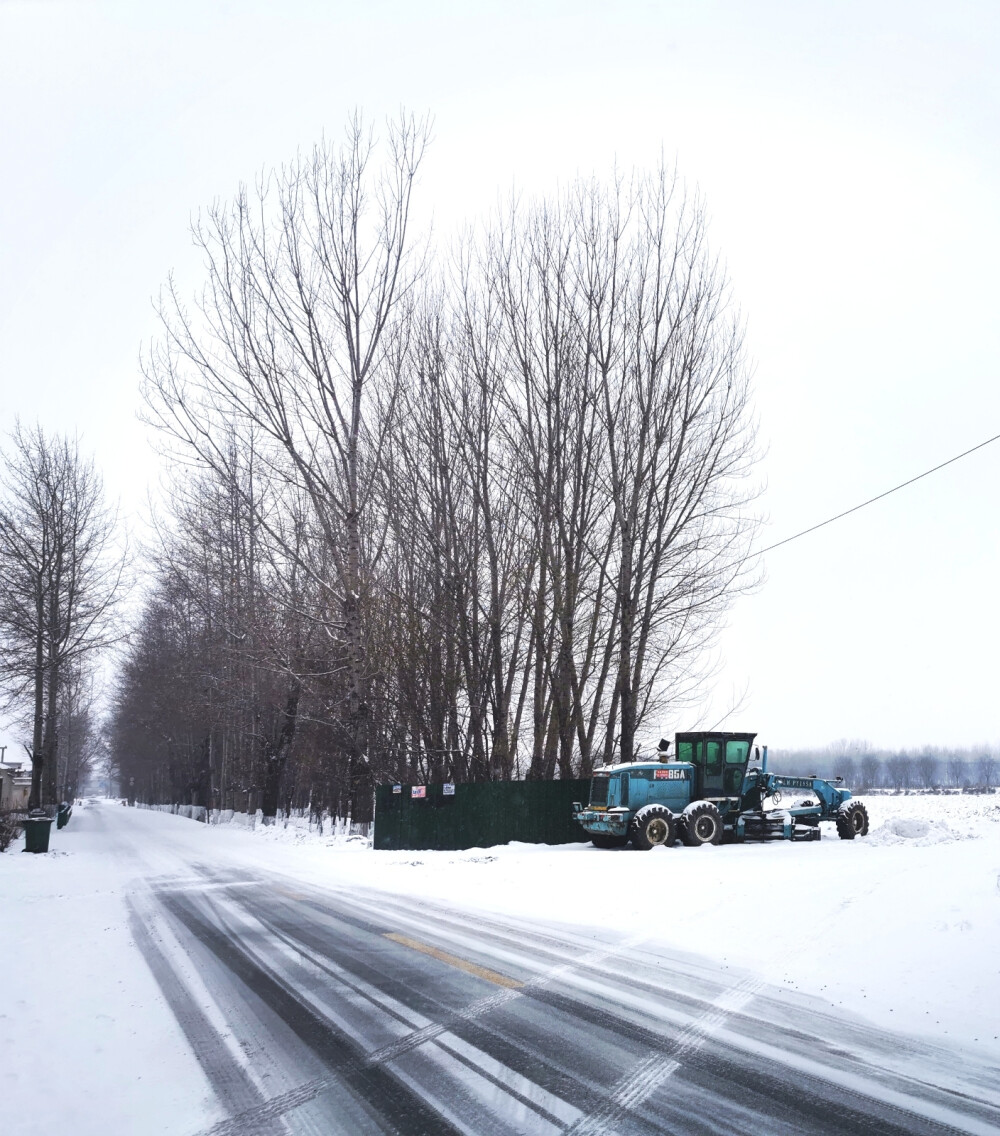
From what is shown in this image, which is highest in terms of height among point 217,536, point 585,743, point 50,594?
point 217,536

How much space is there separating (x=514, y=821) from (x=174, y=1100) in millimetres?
19003

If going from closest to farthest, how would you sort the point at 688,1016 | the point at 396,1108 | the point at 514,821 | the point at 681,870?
the point at 396,1108 < the point at 688,1016 < the point at 681,870 < the point at 514,821

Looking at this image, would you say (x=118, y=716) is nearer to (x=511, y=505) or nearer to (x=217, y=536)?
(x=217, y=536)

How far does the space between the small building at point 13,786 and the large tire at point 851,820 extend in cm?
4201

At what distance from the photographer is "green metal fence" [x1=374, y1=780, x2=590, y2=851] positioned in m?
23.3

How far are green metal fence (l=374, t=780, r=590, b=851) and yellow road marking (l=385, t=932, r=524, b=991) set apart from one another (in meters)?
13.7

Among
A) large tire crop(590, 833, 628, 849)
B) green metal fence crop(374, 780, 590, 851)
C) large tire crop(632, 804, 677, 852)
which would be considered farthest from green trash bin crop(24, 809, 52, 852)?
large tire crop(632, 804, 677, 852)

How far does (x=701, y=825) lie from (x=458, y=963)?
14343 mm

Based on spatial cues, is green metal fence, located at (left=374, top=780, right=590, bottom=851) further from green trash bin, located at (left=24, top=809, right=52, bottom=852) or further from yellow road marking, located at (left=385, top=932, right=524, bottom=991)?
yellow road marking, located at (left=385, top=932, right=524, bottom=991)

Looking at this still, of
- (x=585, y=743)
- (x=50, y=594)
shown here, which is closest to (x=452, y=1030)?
(x=585, y=743)

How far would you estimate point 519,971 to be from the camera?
7.92 metres

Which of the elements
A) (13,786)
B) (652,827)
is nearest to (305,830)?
(652,827)

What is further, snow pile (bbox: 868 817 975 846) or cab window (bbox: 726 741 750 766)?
cab window (bbox: 726 741 750 766)

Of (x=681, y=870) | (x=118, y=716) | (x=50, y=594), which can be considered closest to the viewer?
(x=681, y=870)
